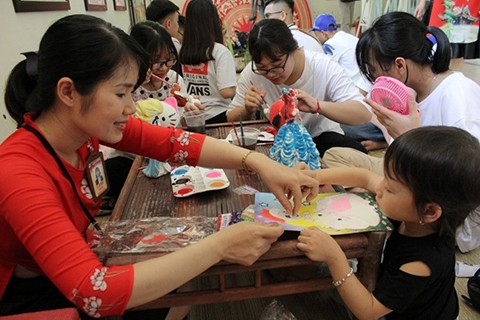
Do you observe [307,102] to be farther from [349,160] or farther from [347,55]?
[347,55]

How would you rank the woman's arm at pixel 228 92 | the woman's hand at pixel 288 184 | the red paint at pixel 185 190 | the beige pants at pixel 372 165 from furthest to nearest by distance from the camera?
1. the woman's arm at pixel 228 92
2. the beige pants at pixel 372 165
3. the red paint at pixel 185 190
4. the woman's hand at pixel 288 184

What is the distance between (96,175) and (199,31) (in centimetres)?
174

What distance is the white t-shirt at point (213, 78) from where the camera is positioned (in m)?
2.52

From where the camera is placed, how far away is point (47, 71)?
0.79m

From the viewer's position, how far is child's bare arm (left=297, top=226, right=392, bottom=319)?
79cm

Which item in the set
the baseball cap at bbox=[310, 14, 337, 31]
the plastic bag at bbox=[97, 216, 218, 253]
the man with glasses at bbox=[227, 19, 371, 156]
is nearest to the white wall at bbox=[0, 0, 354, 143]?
the plastic bag at bbox=[97, 216, 218, 253]

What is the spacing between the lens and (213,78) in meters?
2.60

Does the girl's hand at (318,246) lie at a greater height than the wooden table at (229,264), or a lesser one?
greater

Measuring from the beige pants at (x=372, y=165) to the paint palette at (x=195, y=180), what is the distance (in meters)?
0.57

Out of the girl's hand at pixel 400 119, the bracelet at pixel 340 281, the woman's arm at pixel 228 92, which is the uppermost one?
the girl's hand at pixel 400 119

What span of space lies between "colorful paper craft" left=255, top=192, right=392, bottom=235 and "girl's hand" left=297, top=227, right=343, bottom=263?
3 centimetres

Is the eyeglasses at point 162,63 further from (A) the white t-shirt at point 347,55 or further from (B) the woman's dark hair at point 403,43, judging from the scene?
(A) the white t-shirt at point 347,55

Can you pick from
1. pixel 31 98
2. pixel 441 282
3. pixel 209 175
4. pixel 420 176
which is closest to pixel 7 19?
pixel 31 98

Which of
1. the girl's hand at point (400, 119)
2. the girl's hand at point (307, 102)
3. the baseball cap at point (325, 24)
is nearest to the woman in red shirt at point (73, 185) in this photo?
the girl's hand at point (400, 119)
